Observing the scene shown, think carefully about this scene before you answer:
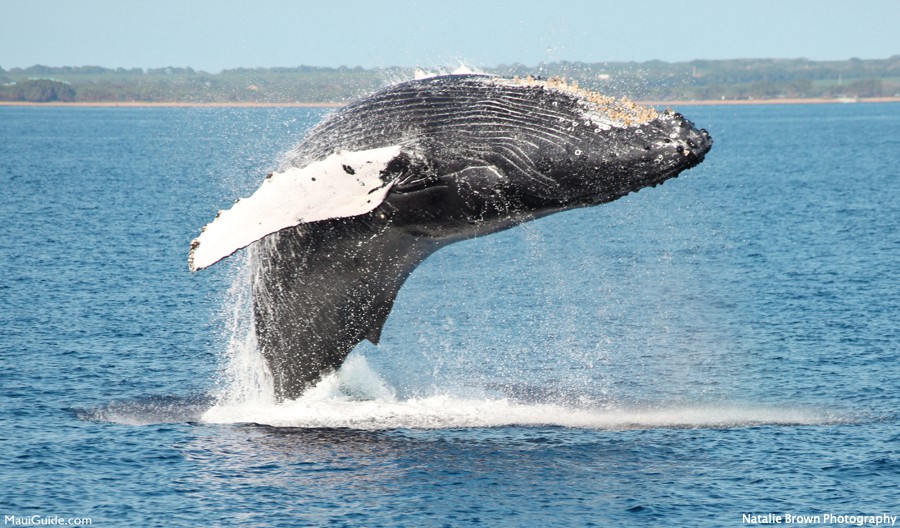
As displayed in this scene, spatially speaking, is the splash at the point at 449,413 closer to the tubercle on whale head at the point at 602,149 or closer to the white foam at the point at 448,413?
the white foam at the point at 448,413

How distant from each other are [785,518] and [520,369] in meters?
7.36

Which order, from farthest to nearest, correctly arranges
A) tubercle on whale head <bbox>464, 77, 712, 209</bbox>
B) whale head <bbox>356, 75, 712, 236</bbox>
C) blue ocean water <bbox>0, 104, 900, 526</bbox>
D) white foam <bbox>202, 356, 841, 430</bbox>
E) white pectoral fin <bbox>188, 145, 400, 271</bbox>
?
1. white foam <bbox>202, 356, 841, 430</bbox>
2. blue ocean water <bbox>0, 104, 900, 526</bbox>
3. white pectoral fin <bbox>188, 145, 400, 271</bbox>
4. whale head <bbox>356, 75, 712, 236</bbox>
5. tubercle on whale head <bbox>464, 77, 712, 209</bbox>

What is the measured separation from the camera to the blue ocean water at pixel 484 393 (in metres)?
12.4

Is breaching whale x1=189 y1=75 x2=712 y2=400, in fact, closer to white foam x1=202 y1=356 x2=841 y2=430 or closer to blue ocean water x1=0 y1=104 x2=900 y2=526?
blue ocean water x1=0 y1=104 x2=900 y2=526

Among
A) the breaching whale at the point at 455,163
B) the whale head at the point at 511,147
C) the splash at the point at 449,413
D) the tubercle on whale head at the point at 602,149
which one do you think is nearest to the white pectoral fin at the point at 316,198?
the breaching whale at the point at 455,163

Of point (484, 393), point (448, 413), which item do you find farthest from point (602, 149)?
point (484, 393)

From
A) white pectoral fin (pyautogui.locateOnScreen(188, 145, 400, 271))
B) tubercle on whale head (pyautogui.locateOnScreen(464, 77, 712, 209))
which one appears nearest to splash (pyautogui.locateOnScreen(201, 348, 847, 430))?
white pectoral fin (pyautogui.locateOnScreen(188, 145, 400, 271))

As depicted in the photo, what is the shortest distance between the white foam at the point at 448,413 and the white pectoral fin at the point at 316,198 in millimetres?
3410

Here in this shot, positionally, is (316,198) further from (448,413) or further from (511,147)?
(448,413)

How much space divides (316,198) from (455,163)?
145 centimetres

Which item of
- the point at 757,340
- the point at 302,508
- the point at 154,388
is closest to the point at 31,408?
the point at 154,388

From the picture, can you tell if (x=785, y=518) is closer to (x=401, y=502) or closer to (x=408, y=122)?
(x=401, y=502)

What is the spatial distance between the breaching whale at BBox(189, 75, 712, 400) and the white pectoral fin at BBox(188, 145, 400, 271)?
0.01 metres

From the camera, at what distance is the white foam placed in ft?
48.1
